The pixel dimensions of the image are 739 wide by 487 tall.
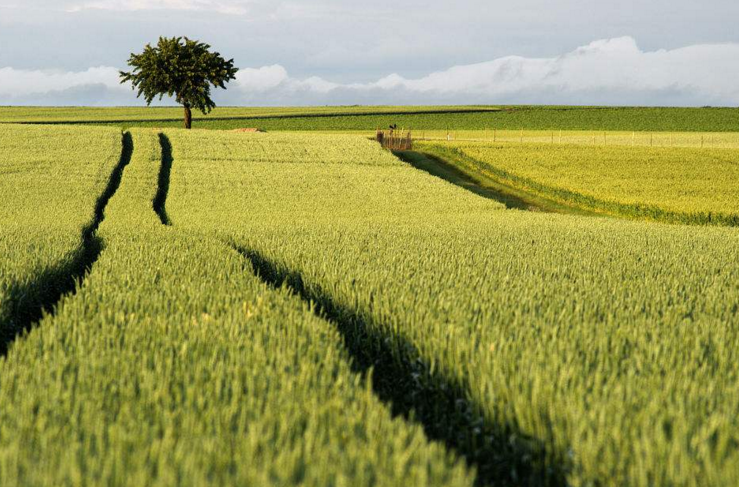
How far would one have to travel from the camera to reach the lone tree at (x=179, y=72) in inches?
2413

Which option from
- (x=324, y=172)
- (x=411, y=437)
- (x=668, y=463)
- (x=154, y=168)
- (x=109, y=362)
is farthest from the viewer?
(x=324, y=172)

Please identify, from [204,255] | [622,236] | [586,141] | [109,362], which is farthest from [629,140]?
[109,362]

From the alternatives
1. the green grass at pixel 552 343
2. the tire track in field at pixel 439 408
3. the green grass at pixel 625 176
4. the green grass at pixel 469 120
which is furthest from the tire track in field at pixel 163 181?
the green grass at pixel 469 120

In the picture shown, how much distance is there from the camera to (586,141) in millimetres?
73750

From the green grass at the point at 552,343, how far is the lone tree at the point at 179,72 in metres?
53.1

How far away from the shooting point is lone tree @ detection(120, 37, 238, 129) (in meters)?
61.3

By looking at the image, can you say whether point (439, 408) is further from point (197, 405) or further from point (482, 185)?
point (482, 185)

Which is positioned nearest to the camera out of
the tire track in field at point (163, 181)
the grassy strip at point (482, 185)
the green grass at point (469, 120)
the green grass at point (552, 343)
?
the green grass at point (552, 343)

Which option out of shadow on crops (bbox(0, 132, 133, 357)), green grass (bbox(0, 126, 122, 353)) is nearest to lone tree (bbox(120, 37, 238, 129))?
green grass (bbox(0, 126, 122, 353))

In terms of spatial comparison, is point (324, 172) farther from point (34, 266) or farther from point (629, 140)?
point (629, 140)

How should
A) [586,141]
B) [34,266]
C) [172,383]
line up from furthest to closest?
[586,141]
[34,266]
[172,383]

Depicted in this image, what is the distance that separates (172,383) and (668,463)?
252 cm

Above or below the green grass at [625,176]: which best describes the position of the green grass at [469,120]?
above

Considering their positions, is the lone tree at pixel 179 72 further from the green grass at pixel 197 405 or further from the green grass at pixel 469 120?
the green grass at pixel 197 405
